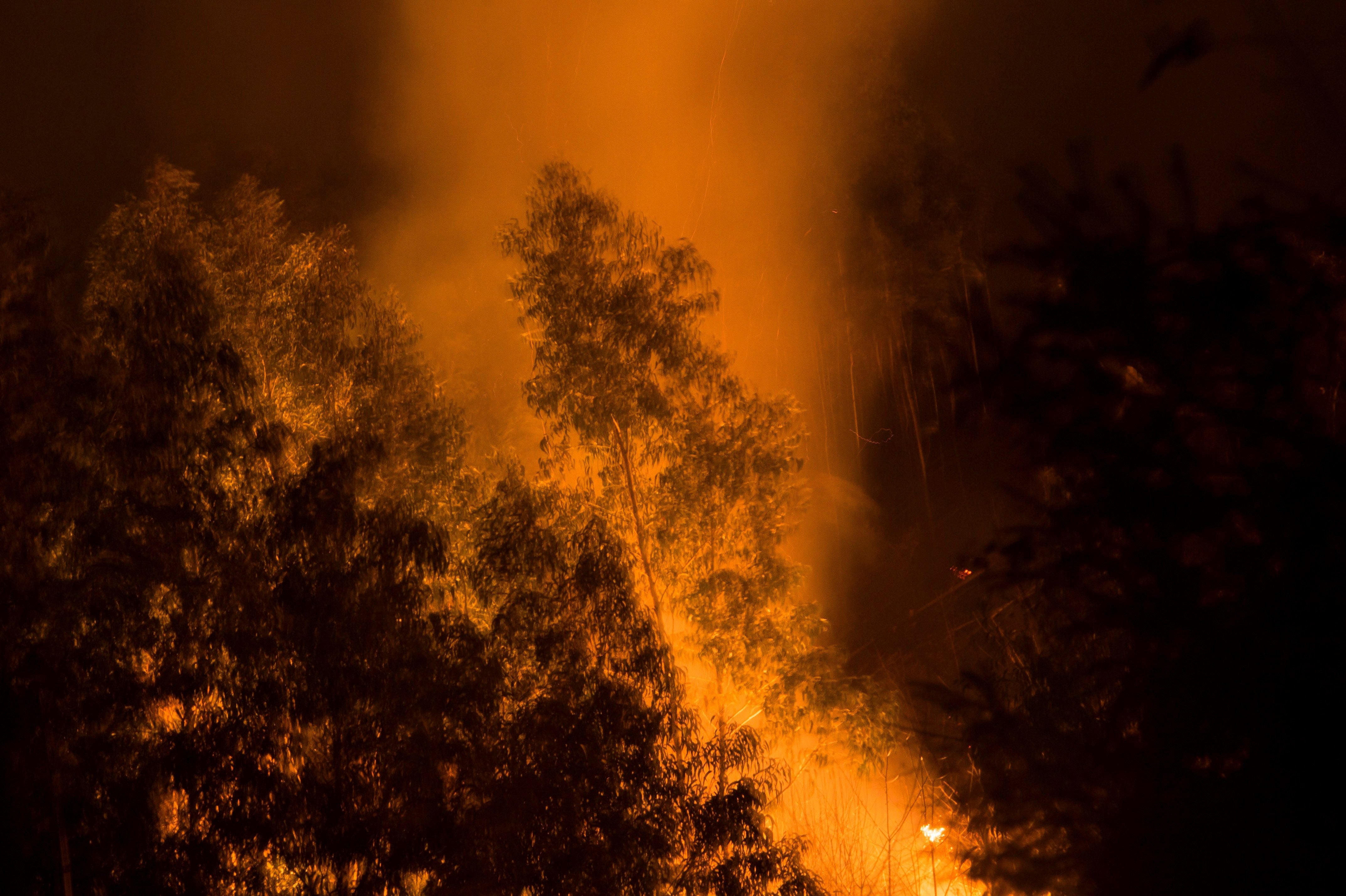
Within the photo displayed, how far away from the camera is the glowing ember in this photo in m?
7.62

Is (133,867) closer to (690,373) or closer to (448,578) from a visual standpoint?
(448,578)

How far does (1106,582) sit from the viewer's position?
430 cm

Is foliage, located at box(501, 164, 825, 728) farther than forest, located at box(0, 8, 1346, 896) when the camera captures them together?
Yes

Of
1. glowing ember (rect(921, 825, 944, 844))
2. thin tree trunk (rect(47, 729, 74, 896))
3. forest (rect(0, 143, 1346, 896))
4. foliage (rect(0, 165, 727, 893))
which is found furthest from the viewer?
glowing ember (rect(921, 825, 944, 844))

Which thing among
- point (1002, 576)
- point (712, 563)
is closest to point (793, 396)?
point (712, 563)

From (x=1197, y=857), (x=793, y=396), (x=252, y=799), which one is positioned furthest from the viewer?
(x=793, y=396)

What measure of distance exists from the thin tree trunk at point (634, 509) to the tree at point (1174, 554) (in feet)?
14.0

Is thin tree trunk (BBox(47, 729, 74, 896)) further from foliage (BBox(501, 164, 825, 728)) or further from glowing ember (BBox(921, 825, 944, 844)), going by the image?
glowing ember (BBox(921, 825, 944, 844))

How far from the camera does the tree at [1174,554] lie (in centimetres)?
352

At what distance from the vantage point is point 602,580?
263 inches

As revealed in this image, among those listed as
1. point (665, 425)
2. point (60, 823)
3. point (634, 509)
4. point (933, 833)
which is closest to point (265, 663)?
point (60, 823)

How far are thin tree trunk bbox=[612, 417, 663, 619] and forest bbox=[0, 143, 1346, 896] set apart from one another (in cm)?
4

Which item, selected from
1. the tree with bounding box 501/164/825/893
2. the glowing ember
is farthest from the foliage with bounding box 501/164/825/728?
the glowing ember

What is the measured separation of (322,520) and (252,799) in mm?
1612
